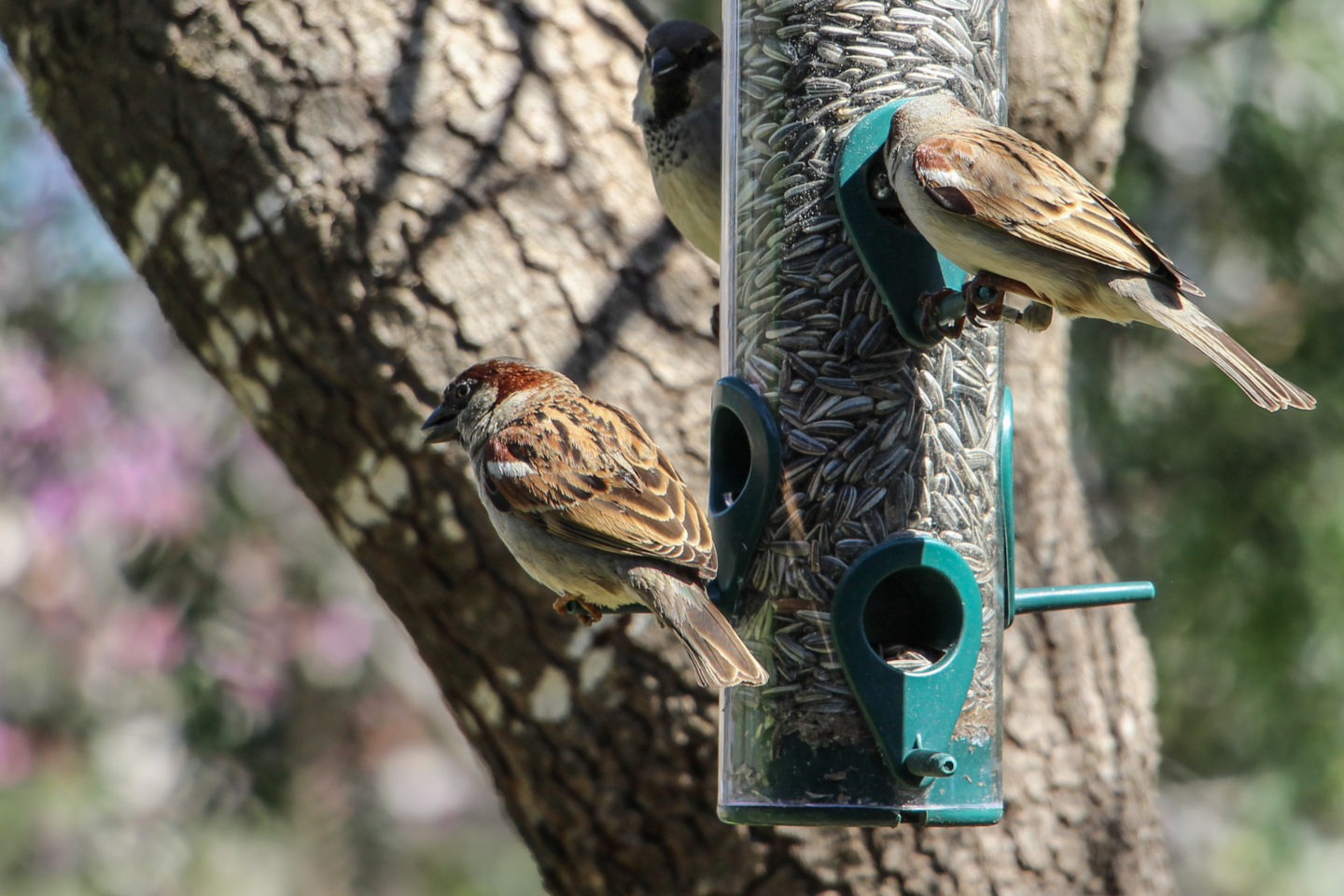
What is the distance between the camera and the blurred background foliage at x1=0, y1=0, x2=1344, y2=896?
502 cm

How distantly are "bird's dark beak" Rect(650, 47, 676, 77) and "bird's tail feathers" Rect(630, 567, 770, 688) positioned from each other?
1366 mm

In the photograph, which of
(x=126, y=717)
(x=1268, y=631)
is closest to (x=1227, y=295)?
(x=1268, y=631)

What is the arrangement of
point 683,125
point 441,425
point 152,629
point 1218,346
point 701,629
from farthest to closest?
point 152,629
point 683,125
point 441,425
point 701,629
point 1218,346

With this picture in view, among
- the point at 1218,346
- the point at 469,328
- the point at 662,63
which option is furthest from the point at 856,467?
the point at 662,63

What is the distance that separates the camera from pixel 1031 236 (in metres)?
2.67

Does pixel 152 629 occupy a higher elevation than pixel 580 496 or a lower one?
higher

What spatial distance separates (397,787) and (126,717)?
2.56m

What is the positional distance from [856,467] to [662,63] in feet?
4.38

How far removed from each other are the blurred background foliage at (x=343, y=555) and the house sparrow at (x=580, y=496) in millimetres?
1913

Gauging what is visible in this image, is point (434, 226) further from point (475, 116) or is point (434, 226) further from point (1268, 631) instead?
point (1268, 631)

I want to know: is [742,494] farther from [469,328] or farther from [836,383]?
[469,328]

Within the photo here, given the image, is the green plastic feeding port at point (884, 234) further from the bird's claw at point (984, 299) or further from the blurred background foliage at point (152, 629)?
the blurred background foliage at point (152, 629)

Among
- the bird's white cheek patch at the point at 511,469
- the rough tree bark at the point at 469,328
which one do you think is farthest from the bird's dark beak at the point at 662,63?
the bird's white cheek patch at the point at 511,469

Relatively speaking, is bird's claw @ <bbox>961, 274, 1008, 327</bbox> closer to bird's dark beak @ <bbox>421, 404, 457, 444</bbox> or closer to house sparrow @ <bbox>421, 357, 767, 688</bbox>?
house sparrow @ <bbox>421, 357, 767, 688</bbox>
